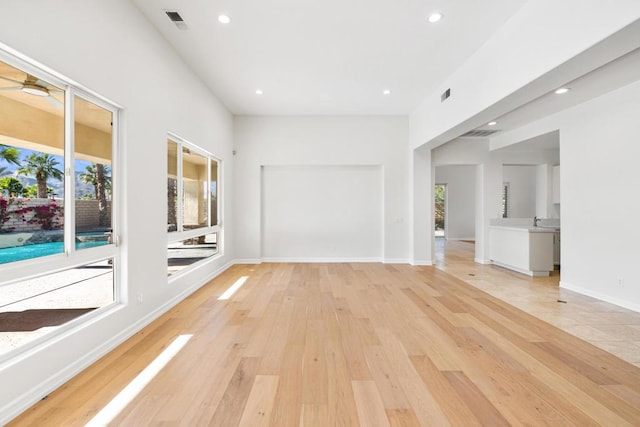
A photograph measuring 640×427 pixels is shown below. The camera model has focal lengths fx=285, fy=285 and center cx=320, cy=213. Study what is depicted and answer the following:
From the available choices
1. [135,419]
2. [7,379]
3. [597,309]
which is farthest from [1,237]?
[597,309]

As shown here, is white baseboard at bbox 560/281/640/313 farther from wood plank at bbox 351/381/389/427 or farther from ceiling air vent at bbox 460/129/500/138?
wood plank at bbox 351/381/389/427

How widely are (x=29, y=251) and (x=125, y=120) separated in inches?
57.6

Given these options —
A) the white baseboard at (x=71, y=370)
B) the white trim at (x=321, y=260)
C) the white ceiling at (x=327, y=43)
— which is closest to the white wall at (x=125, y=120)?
the white baseboard at (x=71, y=370)

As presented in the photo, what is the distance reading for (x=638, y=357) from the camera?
242cm

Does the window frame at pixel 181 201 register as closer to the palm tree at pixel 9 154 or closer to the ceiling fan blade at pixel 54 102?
the ceiling fan blade at pixel 54 102

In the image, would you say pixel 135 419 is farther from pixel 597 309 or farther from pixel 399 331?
pixel 597 309

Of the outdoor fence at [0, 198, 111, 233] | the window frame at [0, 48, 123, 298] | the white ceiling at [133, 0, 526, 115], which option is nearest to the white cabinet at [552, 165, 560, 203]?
the white ceiling at [133, 0, 526, 115]

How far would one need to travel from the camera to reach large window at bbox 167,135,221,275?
386 cm

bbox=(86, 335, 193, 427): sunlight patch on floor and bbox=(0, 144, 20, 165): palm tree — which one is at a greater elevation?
bbox=(0, 144, 20, 165): palm tree

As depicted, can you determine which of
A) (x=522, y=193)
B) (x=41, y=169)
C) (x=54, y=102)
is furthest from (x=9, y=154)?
(x=522, y=193)

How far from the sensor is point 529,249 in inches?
208

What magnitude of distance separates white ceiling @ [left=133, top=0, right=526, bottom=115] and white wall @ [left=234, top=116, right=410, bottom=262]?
3.63 feet

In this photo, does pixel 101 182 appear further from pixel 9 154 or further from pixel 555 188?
pixel 555 188

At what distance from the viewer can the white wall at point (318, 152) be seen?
21.2ft
